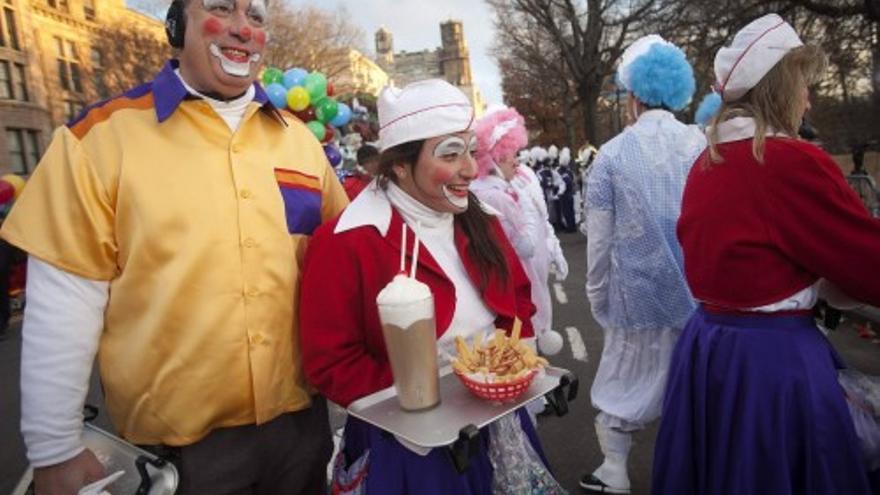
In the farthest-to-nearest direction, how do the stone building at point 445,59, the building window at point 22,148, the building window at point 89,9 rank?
the stone building at point 445,59 → the building window at point 89,9 → the building window at point 22,148

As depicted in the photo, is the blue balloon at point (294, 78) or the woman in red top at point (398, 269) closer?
the woman in red top at point (398, 269)

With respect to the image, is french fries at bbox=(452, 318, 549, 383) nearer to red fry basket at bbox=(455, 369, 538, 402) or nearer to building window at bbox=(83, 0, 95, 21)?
red fry basket at bbox=(455, 369, 538, 402)

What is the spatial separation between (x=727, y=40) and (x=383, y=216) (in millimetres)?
18477

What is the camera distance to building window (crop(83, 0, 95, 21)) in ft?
120

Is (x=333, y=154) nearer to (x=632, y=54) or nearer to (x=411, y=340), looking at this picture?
(x=632, y=54)

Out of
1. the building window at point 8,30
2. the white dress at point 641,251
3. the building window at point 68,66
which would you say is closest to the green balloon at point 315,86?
the white dress at point 641,251

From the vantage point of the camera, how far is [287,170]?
6.40 ft

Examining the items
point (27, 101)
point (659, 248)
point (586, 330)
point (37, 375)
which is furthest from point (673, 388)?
point (27, 101)

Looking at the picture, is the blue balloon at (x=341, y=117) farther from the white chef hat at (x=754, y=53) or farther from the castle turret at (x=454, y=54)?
the castle turret at (x=454, y=54)

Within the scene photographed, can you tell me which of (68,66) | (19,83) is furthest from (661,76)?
(68,66)

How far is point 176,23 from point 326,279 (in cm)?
85

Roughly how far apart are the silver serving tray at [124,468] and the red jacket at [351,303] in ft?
1.43

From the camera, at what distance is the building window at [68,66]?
34.5 metres

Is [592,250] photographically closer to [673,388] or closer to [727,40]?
[673,388]
